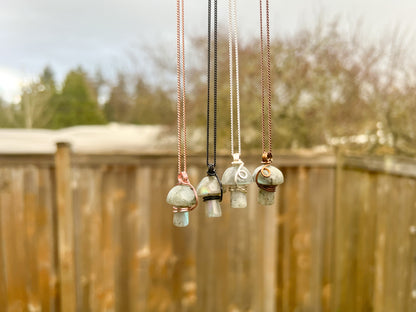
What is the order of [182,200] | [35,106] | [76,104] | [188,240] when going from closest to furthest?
[182,200] < [188,240] < [35,106] < [76,104]

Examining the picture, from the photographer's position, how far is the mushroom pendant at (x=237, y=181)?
87 centimetres

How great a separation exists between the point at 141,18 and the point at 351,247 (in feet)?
7.69

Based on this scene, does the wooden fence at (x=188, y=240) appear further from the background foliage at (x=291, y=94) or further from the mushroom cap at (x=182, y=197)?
the mushroom cap at (x=182, y=197)

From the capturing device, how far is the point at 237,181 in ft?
2.83

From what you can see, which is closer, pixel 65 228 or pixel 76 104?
pixel 65 228

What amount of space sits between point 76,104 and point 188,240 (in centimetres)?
164

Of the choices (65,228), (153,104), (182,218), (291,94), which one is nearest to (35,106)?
(153,104)

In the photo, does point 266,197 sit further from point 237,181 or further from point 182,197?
point 182,197

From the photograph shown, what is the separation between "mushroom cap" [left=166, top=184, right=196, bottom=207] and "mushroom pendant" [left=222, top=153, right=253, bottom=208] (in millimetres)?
96

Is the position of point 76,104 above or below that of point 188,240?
above

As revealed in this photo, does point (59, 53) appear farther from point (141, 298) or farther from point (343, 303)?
point (343, 303)

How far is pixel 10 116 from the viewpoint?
2.82 meters

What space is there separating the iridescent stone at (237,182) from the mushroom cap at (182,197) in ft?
0.31

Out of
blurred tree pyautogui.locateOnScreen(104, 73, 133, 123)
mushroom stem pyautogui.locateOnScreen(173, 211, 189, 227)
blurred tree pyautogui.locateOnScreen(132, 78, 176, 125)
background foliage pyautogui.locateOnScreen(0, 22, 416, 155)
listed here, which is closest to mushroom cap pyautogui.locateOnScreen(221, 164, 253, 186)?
mushroom stem pyautogui.locateOnScreen(173, 211, 189, 227)
